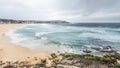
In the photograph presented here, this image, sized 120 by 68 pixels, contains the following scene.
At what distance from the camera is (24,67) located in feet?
40.9

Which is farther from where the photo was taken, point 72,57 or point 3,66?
point 72,57

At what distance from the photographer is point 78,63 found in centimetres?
1300

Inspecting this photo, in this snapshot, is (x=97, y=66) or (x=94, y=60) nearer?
(x=97, y=66)

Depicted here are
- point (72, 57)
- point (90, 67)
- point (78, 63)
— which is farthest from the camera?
point (72, 57)

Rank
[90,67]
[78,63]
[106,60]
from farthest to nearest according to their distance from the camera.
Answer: [106,60] → [78,63] → [90,67]

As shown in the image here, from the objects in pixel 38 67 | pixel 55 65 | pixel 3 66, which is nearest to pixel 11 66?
pixel 3 66

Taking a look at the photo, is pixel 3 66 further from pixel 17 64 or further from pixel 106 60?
pixel 106 60

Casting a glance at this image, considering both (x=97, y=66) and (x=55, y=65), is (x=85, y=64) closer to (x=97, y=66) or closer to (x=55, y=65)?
(x=97, y=66)

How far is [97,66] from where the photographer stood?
12477 millimetres

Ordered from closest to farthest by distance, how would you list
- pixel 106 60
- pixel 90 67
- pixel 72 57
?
pixel 90 67 < pixel 106 60 < pixel 72 57

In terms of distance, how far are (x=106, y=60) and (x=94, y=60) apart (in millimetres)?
907

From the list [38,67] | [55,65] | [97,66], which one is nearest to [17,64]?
[38,67]

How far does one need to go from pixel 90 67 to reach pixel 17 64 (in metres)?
5.28

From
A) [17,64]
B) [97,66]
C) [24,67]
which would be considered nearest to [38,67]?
[24,67]
